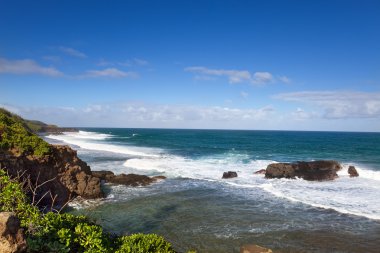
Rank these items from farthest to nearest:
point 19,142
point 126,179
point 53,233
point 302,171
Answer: point 302,171 < point 126,179 < point 19,142 < point 53,233

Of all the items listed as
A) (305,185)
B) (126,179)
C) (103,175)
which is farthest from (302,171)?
(103,175)

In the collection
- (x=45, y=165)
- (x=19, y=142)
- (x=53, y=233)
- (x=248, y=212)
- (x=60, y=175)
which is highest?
(x=19, y=142)

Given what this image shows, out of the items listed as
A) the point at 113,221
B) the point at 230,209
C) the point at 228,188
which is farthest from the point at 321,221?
the point at 113,221

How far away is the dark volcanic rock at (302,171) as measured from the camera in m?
37.1

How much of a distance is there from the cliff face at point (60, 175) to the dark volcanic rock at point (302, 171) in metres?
21.2

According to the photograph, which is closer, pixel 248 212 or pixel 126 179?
pixel 248 212

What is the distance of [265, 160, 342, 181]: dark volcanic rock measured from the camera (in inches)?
1460

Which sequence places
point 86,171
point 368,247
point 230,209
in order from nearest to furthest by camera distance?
point 368,247 → point 230,209 → point 86,171

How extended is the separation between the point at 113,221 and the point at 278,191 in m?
16.4

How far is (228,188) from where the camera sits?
1236 inches

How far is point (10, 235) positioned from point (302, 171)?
1425 inches

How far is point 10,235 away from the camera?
7.65 metres

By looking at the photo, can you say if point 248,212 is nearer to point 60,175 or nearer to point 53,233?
point 60,175

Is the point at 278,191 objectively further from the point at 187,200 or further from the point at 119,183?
the point at 119,183
